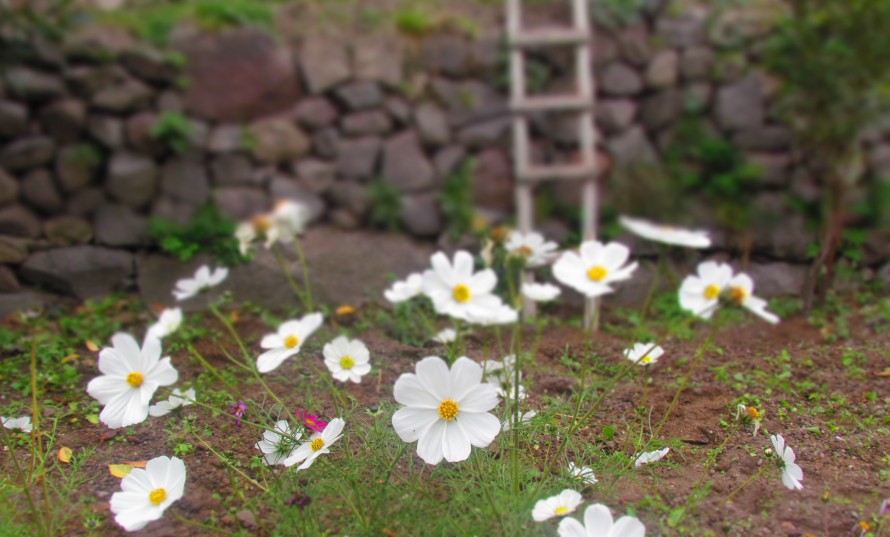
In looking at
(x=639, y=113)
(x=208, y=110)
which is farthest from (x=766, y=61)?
(x=208, y=110)

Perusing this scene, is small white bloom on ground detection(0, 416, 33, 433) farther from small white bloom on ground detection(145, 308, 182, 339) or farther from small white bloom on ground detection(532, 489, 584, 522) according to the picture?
small white bloom on ground detection(532, 489, 584, 522)

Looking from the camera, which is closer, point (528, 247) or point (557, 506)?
point (557, 506)

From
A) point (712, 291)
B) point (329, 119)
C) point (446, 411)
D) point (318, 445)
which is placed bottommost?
point (329, 119)

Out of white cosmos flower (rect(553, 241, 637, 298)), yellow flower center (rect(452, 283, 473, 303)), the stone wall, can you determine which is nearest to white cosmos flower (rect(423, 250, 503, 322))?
yellow flower center (rect(452, 283, 473, 303))

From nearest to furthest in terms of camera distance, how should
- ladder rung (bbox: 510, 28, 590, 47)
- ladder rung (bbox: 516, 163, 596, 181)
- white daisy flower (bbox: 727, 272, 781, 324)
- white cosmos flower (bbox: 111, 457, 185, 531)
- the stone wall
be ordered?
1. white daisy flower (bbox: 727, 272, 781, 324)
2. white cosmos flower (bbox: 111, 457, 185, 531)
3. the stone wall
4. ladder rung (bbox: 516, 163, 596, 181)
5. ladder rung (bbox: 510, 28, 590, 47)

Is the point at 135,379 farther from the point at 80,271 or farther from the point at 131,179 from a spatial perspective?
the point at 131,179

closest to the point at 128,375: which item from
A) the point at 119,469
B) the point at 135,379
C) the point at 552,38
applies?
the point at 135,379
